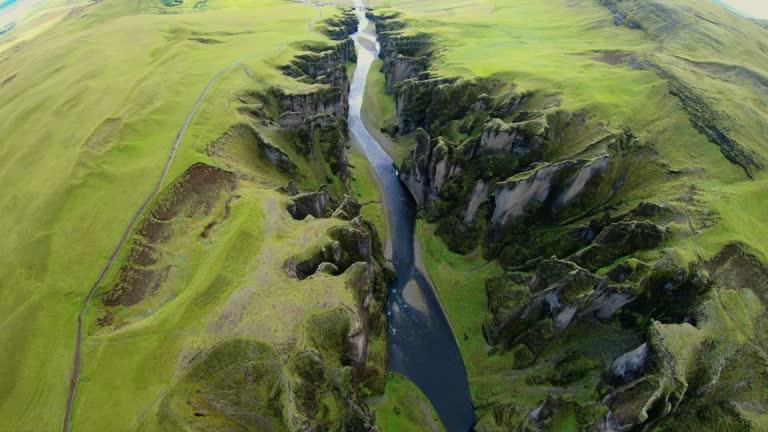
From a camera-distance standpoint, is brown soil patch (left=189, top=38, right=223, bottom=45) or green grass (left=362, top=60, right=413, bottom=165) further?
brown soil patch (left=189, top=38, right=223, bottom=45)

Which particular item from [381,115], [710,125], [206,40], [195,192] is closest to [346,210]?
[195,192]

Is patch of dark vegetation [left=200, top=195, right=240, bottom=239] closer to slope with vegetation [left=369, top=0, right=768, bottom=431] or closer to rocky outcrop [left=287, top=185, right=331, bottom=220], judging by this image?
rocky outcrop [left=287, top=185, right=331, bottom=220]

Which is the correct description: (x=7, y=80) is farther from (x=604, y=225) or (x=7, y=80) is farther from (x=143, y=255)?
(x=604, y=225)

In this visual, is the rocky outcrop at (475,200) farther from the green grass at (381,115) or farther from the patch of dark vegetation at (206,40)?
the patch of dark vegetation at (206,40)

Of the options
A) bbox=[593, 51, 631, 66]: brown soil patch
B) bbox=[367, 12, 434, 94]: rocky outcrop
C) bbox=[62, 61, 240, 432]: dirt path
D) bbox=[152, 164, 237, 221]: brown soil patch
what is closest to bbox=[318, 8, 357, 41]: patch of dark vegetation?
bbox=[367, 12, 434, 94]: rocky outcrop

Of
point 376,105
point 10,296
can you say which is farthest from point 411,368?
point 376,105

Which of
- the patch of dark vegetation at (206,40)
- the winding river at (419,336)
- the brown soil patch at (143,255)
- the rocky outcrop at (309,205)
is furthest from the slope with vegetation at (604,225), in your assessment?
the patch of dark vegetation at (206,40)
